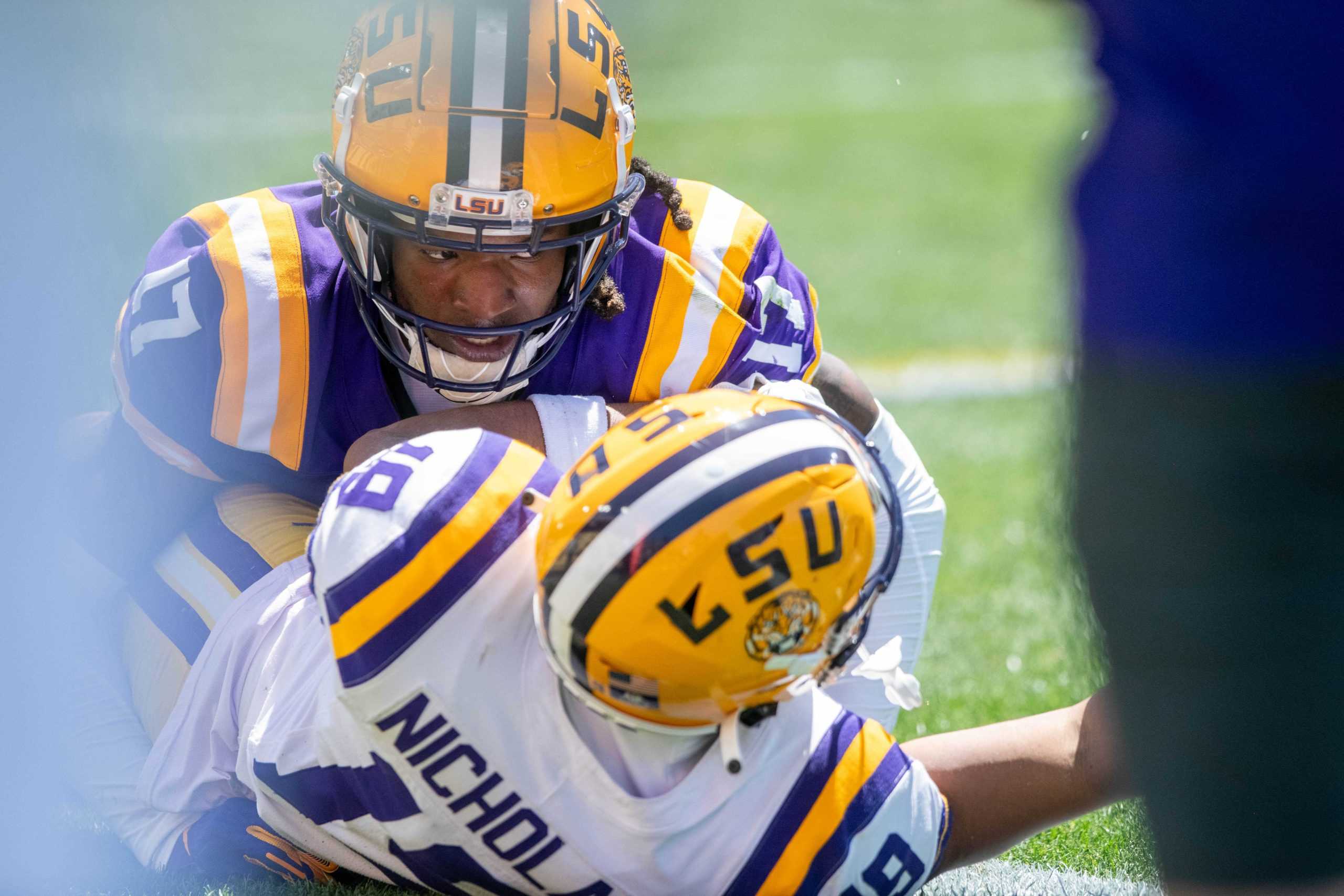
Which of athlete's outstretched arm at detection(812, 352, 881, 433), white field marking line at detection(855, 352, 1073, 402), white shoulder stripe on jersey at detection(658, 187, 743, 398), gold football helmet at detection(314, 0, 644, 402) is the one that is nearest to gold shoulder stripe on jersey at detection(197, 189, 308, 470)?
gold football helmet at detection(314, 0, 644, 402)

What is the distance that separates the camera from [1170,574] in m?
1.37

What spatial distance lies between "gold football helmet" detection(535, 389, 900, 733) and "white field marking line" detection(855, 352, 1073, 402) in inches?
148

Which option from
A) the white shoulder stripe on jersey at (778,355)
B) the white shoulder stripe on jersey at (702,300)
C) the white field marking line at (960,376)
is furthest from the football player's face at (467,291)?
the white field marking line at (960,376)

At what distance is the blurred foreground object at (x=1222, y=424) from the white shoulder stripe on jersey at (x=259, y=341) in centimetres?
125

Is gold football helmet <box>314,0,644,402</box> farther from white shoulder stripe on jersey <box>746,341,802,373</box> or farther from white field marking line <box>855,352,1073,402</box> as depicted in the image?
white field marking line <box>855,352,1073,402</box>

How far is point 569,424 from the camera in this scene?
6.77ft

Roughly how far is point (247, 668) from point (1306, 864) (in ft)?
4.36

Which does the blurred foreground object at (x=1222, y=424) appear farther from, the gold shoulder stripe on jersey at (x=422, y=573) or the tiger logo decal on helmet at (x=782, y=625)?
the gold shoulder stripe on jersey at (x=422, y=573)

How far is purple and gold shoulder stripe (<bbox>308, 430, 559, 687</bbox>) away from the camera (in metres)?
1.52

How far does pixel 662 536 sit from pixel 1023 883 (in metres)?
1.00

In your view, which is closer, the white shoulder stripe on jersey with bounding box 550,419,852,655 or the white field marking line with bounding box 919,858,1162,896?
the white shoulder stripe on jersey with bounding box 550,419,852,655

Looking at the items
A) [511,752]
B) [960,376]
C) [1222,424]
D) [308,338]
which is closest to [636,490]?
[511,752]

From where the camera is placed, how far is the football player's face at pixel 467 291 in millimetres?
2160

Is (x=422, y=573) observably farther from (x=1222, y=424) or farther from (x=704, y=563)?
(x=1222, y=424)
